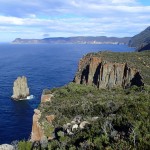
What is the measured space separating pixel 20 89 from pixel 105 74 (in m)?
39.6

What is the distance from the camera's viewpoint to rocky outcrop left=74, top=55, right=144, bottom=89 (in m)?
111

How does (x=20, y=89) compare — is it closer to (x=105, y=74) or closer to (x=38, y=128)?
(x=105, y=74)

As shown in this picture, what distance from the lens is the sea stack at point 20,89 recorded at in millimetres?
140875

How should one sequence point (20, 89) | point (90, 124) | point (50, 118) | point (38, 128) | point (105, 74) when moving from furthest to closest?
point (20, 89) → point (105, 74) → point (50, 118) → point (38, 128) → point (90, 124)

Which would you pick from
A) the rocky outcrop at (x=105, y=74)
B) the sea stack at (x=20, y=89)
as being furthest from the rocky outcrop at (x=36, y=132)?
the sea stack at (x=20, y=89)

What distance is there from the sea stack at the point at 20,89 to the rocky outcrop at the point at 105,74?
25261 millimetres

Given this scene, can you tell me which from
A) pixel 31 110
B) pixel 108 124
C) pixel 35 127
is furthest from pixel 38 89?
pixel 108 124

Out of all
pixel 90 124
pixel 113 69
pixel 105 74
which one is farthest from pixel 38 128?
pixel 105 74

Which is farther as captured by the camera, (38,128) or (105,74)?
(105,74)

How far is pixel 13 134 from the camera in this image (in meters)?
92.8

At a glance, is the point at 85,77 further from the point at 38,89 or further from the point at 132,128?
the point at 132,128

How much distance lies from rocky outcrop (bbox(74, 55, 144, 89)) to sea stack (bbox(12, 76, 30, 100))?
25261mm

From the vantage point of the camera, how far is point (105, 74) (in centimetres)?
11838

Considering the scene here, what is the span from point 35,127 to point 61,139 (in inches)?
639
